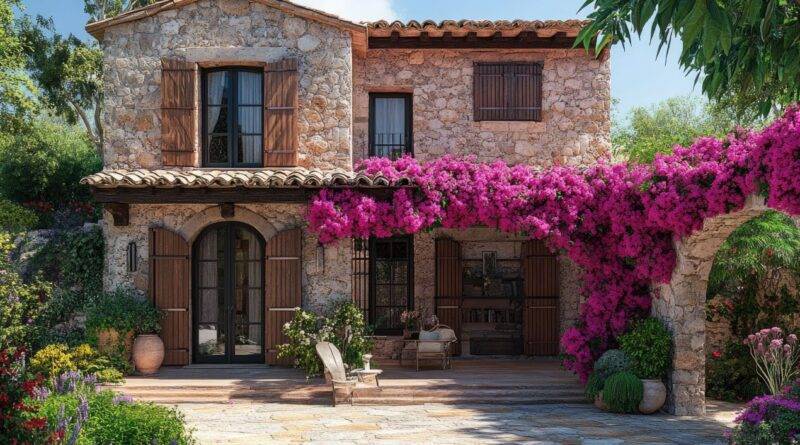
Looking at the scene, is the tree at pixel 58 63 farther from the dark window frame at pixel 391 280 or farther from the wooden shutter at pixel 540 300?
the wooden shutter at pixel 540 300

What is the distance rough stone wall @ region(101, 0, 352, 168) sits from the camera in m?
11.4

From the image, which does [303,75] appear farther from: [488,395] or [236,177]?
[488,395]

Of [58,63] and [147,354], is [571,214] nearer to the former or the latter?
[147,354]

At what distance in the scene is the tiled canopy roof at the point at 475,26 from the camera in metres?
11.9

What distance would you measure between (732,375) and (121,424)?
28.5ft

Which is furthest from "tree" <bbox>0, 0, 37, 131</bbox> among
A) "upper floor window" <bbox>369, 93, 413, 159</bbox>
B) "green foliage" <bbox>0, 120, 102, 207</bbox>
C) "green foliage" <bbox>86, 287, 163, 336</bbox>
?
"upper floor window" <bbox>369, 93, 413, 159</bbox>

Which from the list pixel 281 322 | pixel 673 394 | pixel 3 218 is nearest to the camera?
pixel 673 394

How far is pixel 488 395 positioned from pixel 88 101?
15.1 meters

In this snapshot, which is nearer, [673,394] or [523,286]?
[673,394]

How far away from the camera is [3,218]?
14.1 meters

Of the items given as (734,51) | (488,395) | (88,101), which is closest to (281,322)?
(488,395)

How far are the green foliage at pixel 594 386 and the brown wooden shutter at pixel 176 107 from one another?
690 centimetres

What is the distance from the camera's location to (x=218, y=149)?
11.7 meters

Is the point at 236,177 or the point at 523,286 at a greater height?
the point at 236,177
